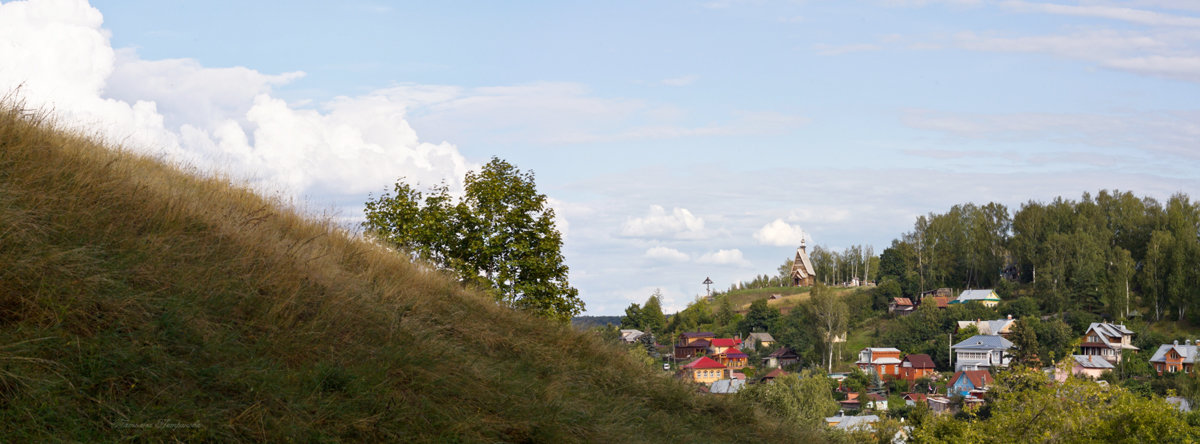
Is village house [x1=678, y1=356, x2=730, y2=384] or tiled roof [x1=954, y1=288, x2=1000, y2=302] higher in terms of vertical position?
tiled roof [x1=954, y1=288, x2=1000, y2=302]

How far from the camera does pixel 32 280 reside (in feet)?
23.2

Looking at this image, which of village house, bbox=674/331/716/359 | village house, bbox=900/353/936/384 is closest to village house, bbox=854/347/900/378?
village house, bbox=900/353/936/384

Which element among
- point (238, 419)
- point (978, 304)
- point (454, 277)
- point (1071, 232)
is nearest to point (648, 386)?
point (454, 277)

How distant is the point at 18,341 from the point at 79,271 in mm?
1110

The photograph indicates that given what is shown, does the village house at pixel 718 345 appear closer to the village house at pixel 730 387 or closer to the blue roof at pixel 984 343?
the blue roof at pixel 984 343

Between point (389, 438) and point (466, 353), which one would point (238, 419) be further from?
point (466, 353)

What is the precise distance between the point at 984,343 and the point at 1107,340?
14820mm

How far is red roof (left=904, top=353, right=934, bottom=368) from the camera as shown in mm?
116938

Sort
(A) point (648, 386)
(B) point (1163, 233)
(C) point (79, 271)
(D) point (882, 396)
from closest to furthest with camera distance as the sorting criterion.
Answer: (C) point (79, 271)
(A) point (648, 386)
(D) point (882, 396)
(B) point (1163, 233)

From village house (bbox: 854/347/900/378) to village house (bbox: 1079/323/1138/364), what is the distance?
2365cm

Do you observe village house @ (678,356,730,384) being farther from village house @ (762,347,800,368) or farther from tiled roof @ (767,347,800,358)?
tiled roof @ (767,347,800,358)

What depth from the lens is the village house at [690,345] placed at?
5418 inches

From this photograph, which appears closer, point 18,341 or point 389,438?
point 18,341

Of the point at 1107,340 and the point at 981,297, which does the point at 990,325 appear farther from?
the point at 1107,340
